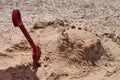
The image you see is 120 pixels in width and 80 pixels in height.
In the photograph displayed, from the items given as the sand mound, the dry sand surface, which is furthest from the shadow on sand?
the sand mound

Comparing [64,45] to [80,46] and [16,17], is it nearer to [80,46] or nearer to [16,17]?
[80,46]

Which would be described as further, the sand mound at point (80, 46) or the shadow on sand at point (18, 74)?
the sand mound at point (80, 46)

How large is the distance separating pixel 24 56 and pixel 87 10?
1.21 metres

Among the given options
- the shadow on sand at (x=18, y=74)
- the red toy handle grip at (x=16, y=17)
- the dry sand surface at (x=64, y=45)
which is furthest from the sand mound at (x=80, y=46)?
the red toy handle grip at (x=16, y=17)

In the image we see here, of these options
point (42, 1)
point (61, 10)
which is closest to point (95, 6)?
point (61, 10)

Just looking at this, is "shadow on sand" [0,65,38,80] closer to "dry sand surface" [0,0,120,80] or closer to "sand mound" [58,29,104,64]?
"dry sand surface" [0,0,120,80]

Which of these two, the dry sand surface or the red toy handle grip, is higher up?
the red toy handle grip

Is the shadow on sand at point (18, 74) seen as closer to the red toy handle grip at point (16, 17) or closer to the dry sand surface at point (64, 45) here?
the dry sand surface at point (64, 45)

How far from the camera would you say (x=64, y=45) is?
2.58 metres

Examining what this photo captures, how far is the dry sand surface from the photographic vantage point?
8.06ft

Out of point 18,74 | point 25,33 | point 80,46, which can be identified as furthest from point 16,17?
point 80,46

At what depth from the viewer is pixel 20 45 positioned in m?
2.83

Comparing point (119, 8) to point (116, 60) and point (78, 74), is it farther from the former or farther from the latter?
point (78, 74)

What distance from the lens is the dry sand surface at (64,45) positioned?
2457 millimetres
